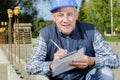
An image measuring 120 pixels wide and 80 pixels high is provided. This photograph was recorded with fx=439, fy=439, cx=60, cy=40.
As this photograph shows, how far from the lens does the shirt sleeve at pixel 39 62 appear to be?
3225 mm

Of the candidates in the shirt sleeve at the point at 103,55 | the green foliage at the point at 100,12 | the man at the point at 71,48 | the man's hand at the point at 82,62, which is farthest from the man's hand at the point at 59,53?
the green foliage at the point at 100,12

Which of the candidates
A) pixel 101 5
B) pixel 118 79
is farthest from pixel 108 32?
pixel 118 79

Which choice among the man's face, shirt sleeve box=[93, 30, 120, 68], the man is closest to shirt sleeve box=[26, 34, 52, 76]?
the man

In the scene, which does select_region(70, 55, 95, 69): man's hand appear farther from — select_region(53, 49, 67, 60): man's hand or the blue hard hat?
the blue hard hat

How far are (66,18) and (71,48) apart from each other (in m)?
0.24

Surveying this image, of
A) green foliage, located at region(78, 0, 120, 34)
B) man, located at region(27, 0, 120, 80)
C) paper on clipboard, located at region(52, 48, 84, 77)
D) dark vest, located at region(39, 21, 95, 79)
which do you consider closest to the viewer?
paper on clipboard, located at region(52, 48, 84, 77)

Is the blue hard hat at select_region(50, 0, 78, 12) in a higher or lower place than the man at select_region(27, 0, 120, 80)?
higher

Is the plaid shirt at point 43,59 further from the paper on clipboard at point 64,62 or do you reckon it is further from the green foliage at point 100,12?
the green foliage at point 100,12

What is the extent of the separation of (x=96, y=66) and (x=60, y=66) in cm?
30

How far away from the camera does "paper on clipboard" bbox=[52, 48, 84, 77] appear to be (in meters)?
3.06

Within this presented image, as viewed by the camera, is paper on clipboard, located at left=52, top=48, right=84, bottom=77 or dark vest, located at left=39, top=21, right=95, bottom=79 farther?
dark vest, located at left=39, top=21, right=95, bottom=79

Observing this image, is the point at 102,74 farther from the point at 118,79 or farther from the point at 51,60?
the point at 118,79

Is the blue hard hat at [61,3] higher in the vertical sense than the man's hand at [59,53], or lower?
higher

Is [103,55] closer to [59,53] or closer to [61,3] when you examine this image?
[59,53]
